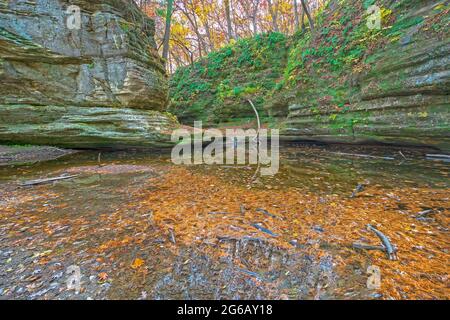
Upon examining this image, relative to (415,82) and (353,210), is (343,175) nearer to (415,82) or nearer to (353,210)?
(353,210)

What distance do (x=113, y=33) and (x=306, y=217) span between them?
31.0ft

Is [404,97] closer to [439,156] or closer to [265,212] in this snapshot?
[439,156]

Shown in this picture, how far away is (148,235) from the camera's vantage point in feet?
9.57

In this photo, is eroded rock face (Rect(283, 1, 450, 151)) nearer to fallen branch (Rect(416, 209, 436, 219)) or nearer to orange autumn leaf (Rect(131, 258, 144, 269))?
fallen branch (Rect(416, 209, 436, 219))

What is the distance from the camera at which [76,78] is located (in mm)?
8008

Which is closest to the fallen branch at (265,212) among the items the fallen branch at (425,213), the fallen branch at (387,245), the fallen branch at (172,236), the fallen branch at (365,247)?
the fallen branch at (365,247)

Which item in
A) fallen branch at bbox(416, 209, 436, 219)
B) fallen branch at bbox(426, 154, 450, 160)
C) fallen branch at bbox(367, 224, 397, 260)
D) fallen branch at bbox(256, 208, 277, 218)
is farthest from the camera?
fallen branch at bbox(426, 154, 450, 160)

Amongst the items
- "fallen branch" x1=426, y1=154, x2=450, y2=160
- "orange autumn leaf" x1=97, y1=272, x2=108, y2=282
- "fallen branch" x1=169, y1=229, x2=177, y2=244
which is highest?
"fallen branch" x1=426, y1=154, x2=450, y2=160

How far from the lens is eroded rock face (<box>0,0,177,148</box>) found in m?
7.06

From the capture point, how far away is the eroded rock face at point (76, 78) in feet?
23.2

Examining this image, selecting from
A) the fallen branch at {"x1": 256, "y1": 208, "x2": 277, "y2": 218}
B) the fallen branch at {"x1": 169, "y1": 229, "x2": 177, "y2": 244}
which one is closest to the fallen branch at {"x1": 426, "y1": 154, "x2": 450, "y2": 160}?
the fallen branch at {"x1": 256, "y1": 208, "x2": 277, "y2": 218}

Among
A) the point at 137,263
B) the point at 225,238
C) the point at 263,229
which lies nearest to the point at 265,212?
the point at 263,229

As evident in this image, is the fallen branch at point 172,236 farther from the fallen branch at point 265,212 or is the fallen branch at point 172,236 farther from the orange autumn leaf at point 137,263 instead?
the fallen branch at point 265,212
